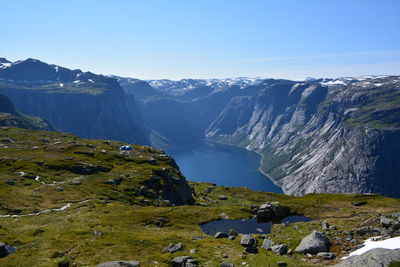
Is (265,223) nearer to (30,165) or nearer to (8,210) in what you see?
(8,210)

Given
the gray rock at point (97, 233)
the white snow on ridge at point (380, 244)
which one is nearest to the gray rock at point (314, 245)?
the white snow on ridge at point (380, 244)

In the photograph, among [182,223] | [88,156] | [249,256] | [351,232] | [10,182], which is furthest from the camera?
[88,156]

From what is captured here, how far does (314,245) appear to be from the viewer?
35281 millimetres

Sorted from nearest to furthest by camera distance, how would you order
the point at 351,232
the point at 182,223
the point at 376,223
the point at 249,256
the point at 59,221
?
→ 1. the point at 249,256
2. the point at 351,232
3. the point at 376,223
4. the point at 59,221
5. the point at 182,223

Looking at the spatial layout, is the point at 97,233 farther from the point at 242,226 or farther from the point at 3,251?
the point at 242,226

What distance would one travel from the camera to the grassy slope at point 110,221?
3516 cm

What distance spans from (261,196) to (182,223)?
7259 centimetres

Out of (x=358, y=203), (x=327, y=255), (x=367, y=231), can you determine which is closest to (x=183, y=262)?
(x=327, y=255)

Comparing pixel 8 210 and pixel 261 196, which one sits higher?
pixel 8 210

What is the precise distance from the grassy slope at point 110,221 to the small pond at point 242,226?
7.09 ft

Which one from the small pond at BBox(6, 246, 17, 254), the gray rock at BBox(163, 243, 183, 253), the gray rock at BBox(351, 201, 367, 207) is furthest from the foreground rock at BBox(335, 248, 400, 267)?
the gray rock at BBox(351, 201, 367, 207)

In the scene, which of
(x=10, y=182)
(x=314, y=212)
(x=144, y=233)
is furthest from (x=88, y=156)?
(x=314, y=212)

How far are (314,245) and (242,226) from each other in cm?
2203

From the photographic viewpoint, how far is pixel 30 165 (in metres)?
93.1
